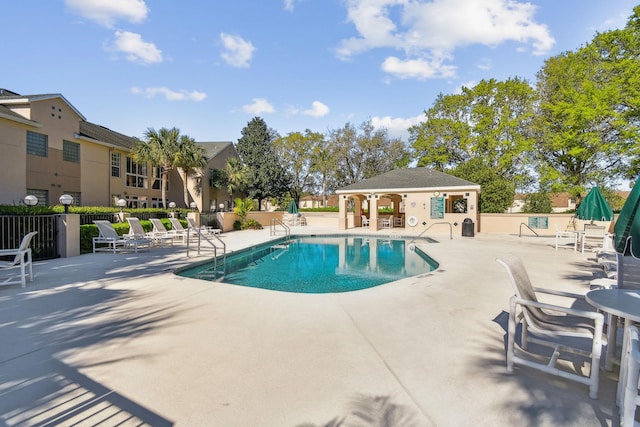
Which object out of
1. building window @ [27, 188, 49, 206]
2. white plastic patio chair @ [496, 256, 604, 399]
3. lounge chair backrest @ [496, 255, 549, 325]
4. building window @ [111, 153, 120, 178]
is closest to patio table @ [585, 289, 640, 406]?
white plastic patio chair @ [496, 256, 604, 399]

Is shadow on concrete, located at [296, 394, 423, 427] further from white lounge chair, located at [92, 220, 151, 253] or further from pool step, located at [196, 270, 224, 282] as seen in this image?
white lounge chair, located at [92, 220, 151, 253]

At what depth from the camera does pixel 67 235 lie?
9.95 m

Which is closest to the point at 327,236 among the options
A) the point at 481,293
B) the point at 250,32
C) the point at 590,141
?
the point at 250,32

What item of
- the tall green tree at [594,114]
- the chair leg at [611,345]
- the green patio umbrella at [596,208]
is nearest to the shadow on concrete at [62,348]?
the chair leg at [611,345]

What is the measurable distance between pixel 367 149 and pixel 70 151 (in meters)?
29.8

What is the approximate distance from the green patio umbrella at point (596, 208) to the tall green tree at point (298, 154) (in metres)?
31.8

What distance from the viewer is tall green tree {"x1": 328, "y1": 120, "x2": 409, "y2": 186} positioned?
39188mm

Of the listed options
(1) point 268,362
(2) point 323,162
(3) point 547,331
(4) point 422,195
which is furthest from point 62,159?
(2) point 323,162

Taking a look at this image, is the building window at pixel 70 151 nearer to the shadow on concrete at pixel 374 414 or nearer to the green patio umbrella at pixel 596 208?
the shadow on concrete at pixel 374 414

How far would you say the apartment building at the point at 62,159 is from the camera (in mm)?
16203

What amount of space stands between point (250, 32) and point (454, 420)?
19195 mm

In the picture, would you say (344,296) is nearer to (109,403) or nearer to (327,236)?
(109,403)

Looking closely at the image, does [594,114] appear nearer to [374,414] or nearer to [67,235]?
[374,414]

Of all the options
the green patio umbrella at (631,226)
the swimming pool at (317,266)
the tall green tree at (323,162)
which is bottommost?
the swimming pool at (317,266)
